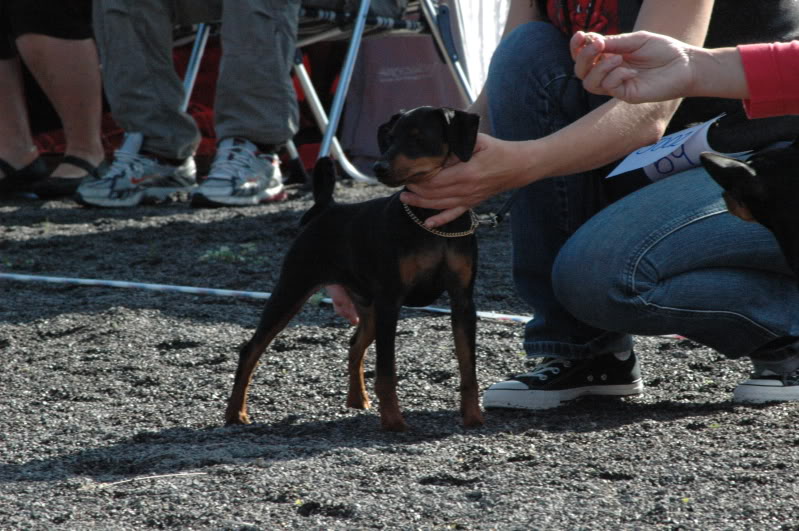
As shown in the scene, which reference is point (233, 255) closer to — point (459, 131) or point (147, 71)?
point (147, 71)

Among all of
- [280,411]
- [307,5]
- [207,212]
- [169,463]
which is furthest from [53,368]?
[307,5]

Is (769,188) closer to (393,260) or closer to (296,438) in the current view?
(393,260)

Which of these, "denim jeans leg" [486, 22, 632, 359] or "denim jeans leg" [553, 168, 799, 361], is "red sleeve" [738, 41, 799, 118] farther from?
"denim jeans leg" [486, 22, 632, 359]

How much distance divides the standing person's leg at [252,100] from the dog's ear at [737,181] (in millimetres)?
3356

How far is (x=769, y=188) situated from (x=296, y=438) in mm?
997

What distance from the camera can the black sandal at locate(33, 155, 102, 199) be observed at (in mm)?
5535

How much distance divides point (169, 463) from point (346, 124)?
4981 mm

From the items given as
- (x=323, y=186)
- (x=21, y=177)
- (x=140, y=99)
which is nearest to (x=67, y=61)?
(x=140, y=99)

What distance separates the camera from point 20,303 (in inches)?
136

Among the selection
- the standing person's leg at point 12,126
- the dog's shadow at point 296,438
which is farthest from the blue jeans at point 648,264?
the standing person's leg at point 12,126

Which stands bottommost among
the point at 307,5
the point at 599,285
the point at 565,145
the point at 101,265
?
the point at 101,265

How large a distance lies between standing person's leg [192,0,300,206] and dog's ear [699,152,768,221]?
336 cm

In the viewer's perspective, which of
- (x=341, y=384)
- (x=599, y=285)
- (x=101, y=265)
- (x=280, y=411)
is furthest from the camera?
(x=101, y=265)

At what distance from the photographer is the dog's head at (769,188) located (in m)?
1.75
